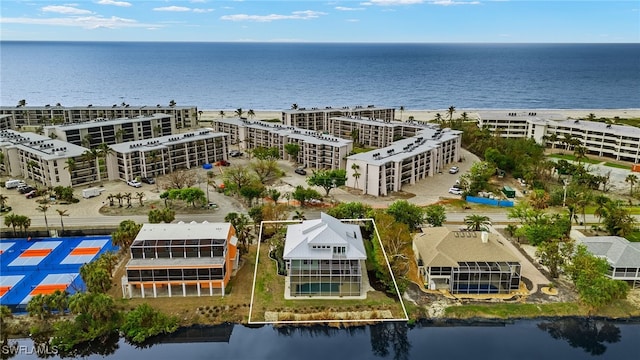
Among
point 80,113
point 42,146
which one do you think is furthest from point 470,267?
point 80,113

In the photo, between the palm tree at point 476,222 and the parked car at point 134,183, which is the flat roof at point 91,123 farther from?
the palm tree at point 476,222

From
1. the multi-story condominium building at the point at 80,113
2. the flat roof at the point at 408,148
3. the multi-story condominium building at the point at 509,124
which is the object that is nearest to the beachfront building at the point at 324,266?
the flat roof at the point at 408,148

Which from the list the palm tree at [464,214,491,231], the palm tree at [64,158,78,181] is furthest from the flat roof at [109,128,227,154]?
the palm tree at [464,214,491,231]

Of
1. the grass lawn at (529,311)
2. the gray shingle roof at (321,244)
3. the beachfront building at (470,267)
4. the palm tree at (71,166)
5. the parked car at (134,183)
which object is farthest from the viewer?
the parked car at (134,183)

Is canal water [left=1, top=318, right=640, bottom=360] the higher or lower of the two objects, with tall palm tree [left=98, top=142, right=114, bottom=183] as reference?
lower

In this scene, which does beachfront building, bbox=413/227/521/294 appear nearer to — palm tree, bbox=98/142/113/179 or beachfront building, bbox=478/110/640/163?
palm tree, bbox=98/142/113/179

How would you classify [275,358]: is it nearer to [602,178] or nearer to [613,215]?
[613,215]

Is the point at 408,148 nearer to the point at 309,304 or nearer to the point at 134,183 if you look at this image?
the point at 309,304
